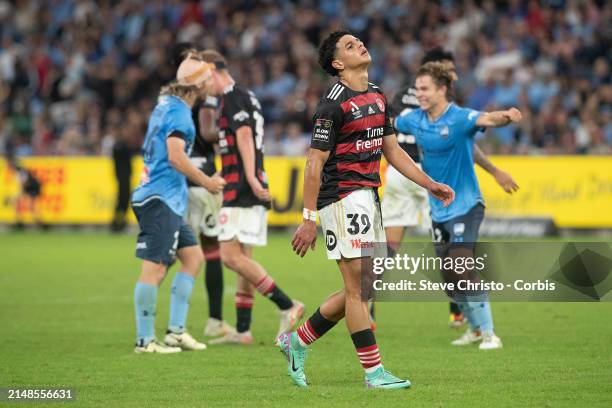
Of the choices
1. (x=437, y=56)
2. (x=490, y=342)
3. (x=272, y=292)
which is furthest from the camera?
(x=437, y=56)

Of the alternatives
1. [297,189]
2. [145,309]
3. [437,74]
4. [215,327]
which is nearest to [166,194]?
[145,309]

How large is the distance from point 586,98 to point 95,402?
57.8 feet

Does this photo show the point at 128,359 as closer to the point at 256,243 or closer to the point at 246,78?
the point at 256,243

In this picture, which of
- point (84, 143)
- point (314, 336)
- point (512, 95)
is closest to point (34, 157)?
point (84, 143)

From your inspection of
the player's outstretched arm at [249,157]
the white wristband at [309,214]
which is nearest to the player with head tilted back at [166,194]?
the player's outstretched arm at [249,157]

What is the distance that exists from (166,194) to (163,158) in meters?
0.33

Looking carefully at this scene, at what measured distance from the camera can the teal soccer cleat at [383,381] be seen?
7359 millimetres

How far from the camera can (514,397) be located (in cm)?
707

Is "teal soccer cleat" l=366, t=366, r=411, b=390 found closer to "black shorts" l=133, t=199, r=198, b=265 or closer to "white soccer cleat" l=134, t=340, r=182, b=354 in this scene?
"white soccer cleat" l=134, t=340, r=182, b=354

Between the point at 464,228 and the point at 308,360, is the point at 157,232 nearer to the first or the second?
the point at 308,360

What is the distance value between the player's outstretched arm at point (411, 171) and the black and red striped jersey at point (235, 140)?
2578 millimetres

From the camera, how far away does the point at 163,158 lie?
9500 millimetres

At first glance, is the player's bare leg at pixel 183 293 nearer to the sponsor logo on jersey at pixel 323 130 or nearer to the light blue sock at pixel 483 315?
the light blue sock at pixel 483 315

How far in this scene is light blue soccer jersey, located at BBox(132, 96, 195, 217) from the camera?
941cm
